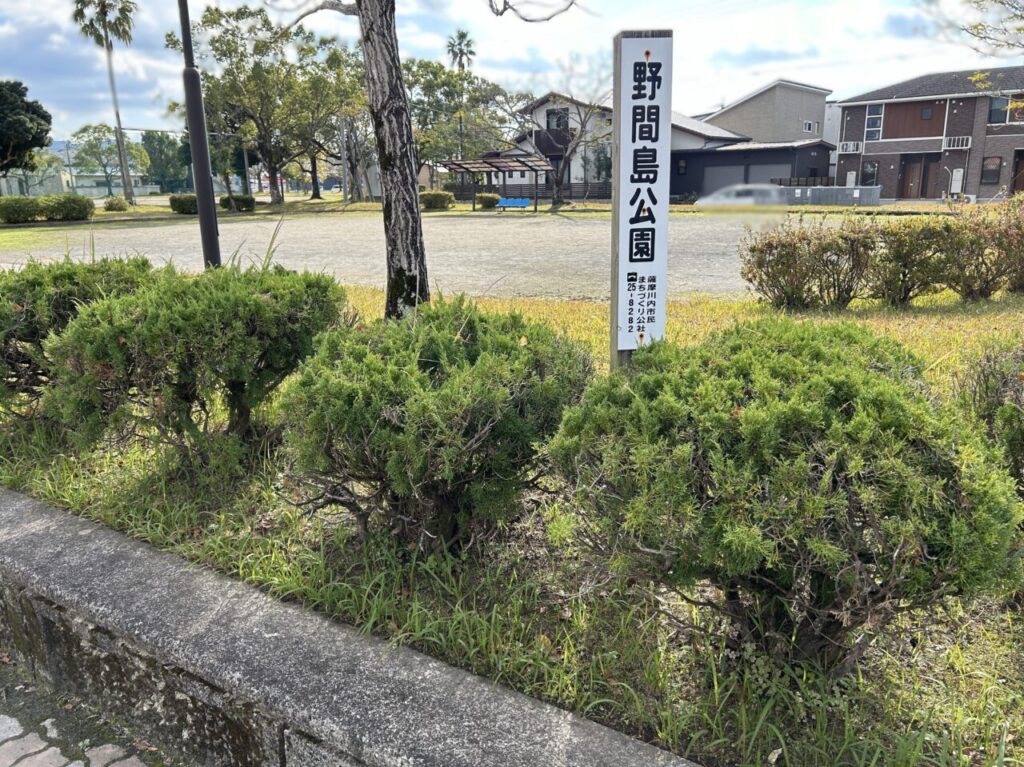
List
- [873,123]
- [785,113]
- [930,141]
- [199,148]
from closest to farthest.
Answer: [199,148] → [785,113] → [930,141] → [873,123]

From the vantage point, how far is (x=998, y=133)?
36.6 metres

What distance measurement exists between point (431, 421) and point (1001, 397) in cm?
189

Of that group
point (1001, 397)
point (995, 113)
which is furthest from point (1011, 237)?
point (995, 113)

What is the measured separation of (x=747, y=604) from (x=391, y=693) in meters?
0.96

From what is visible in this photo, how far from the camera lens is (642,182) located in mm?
2514

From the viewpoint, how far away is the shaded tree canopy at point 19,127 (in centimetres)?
3052

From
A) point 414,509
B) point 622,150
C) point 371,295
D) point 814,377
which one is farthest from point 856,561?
point 371,295

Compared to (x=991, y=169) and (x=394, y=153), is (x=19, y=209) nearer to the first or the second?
(x=394, y=153)

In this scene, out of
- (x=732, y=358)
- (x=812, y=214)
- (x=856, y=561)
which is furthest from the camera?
(x=812, y=214)

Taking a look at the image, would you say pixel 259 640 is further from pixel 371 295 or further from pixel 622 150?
pixel 371 295

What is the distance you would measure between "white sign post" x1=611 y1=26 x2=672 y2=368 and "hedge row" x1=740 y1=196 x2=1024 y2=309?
4.84 m

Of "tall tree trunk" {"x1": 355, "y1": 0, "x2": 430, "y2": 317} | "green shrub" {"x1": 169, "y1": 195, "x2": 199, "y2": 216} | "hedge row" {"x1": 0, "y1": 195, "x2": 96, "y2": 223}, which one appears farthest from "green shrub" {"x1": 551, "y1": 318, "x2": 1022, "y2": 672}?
"green shrub" {"x1": 169, "y1": 195, "x2": 199, "y2": 216}

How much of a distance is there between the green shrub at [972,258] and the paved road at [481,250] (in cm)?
212

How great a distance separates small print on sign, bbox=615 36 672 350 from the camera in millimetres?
2428
